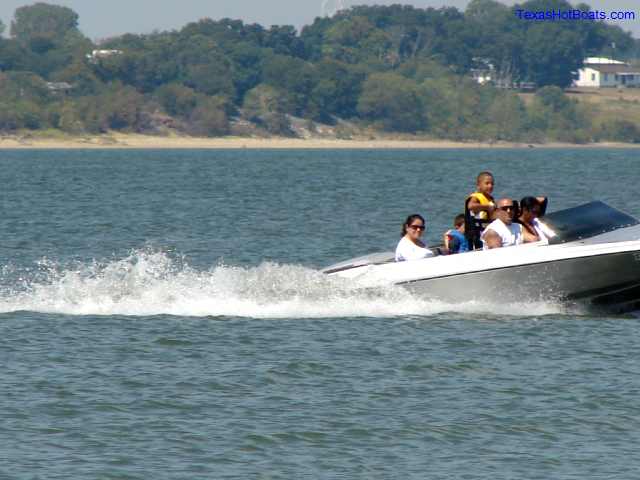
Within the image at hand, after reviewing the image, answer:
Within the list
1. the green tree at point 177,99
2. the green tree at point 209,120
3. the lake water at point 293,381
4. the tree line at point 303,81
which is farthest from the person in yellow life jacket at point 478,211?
the green tree at point 177,99

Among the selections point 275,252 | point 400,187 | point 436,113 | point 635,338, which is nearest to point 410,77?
point 436,113

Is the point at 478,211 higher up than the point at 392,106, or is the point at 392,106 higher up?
the point at 478,211

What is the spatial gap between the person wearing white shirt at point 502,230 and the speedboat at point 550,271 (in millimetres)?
154

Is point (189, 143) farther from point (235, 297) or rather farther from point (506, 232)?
point (506, 232)

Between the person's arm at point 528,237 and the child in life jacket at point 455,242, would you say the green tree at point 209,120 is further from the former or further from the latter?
the person's arm at point 528,237

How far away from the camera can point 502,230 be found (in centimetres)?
1584

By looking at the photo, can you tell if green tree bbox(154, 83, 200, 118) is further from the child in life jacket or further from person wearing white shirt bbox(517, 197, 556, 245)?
the child in life jacket

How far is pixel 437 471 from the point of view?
1095 centimetres

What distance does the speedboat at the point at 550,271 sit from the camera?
15.8 metres

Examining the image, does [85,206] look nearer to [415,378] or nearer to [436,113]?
[415,378]

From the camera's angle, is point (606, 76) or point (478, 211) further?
point (606, 76)

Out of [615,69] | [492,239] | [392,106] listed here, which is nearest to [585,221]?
[492,239]

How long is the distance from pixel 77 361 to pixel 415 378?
131 inches

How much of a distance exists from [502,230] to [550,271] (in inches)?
26.3
